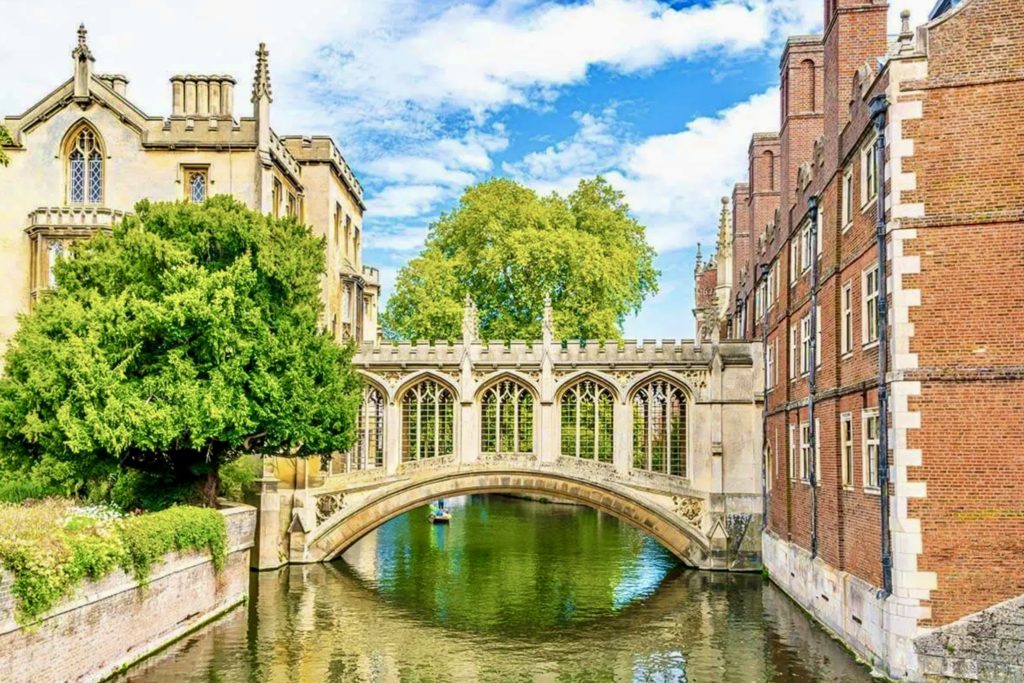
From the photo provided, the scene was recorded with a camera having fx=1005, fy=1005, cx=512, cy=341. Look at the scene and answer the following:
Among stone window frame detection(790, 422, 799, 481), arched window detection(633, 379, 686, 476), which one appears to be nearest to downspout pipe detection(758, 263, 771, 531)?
arched window detection(633, 379, 686, 476)

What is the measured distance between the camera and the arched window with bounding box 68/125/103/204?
27.6 meters

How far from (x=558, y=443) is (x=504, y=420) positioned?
5.92 ft

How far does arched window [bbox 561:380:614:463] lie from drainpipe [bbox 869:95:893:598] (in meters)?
14.0

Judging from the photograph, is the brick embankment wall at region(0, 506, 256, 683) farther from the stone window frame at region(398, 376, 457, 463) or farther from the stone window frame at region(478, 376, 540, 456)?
the stone window frame at region(478, 376, 540, 456)

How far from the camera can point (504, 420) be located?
95.2 feet

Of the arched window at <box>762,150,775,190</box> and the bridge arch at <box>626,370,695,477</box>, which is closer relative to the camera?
the bridge arch at <box>626,370,695,477</box>

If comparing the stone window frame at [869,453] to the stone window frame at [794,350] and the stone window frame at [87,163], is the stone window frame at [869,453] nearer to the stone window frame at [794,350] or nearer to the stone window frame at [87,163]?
the stone window frame at [794,350]

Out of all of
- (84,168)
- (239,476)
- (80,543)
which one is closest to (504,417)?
(239,476)

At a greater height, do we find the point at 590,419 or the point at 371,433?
the point at 590,419

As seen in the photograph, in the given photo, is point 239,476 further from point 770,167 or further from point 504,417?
point 770,167

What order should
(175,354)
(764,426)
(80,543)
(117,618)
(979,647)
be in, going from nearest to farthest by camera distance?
(979,647)
(80,543)
(117,618)
(175,354)
(764,426)

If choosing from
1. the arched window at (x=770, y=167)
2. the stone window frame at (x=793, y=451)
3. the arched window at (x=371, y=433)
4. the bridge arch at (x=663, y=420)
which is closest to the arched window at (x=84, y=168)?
the arched window at (x=371, y=433)

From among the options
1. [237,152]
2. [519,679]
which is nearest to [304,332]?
[237,152]

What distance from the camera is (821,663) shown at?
53.7ft
